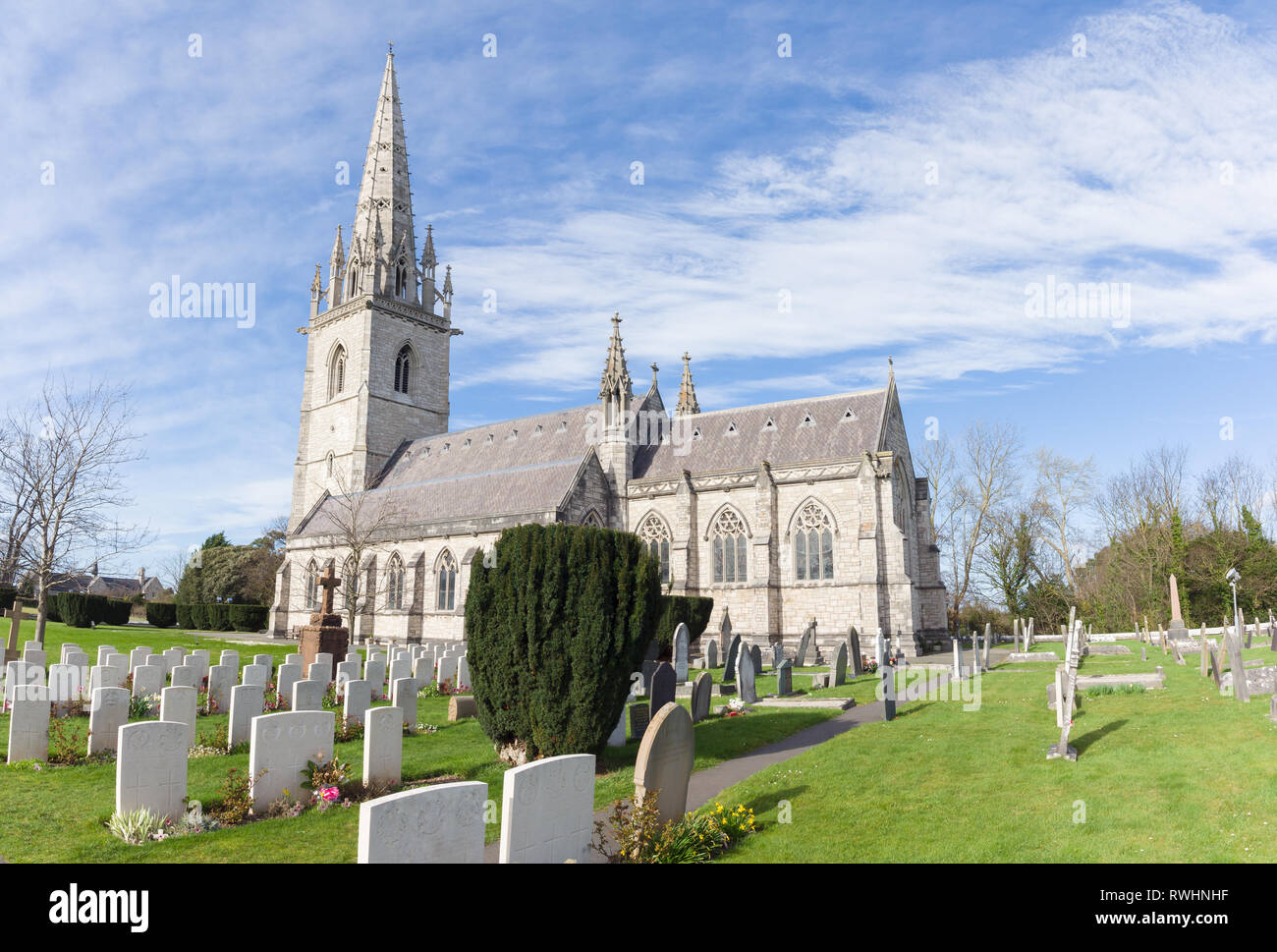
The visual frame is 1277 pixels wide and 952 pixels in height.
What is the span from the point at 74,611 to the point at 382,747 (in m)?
36.9

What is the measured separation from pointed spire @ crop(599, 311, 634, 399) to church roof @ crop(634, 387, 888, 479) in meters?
3.27

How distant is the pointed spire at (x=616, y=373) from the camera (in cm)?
3397

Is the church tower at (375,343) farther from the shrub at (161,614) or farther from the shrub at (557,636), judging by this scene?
the shrub at (557,636)

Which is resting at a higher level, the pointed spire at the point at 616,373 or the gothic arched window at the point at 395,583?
the pointed spire at the point at 616,373

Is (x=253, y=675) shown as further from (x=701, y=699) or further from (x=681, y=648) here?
(x=681, y=648)

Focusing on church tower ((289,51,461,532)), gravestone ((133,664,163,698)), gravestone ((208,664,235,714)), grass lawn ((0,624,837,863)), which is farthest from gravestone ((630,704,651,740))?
church tower ((289,51,461,532))

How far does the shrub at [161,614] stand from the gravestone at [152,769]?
45352 millimetres

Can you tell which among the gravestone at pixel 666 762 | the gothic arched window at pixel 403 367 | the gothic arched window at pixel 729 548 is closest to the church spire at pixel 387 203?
the gothic arched window at pixel 403 367

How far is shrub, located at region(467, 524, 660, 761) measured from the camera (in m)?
9.78

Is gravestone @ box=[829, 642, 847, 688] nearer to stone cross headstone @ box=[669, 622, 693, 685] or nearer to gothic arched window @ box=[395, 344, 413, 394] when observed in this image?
stone cross headstone @ box=[669, 622, 693, 685]

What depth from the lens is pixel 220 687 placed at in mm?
14914

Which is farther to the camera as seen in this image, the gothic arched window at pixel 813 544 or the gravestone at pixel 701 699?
the gothic arched window at pixel 813 544
